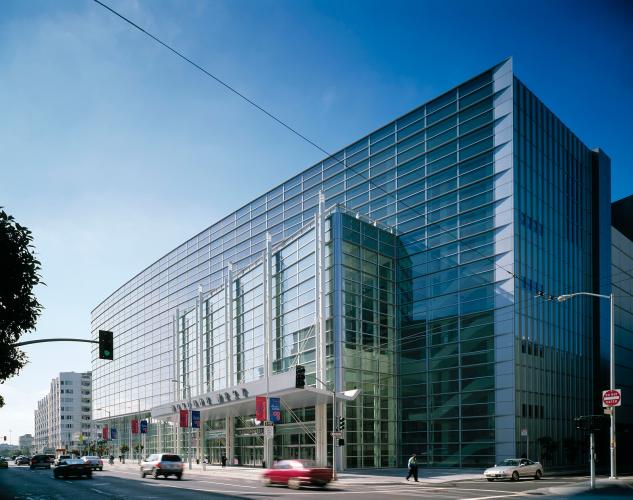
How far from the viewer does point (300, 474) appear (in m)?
29.6

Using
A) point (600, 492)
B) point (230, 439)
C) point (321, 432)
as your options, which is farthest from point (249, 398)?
point (600, 492)

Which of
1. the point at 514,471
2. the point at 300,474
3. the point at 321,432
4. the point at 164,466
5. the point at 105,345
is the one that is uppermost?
the point at 105,345

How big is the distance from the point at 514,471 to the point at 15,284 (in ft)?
96.5

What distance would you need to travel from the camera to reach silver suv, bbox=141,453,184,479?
132ft

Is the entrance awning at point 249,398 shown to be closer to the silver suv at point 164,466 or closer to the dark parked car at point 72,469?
the silver suv at point 164,466

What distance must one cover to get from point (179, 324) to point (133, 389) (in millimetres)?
26488

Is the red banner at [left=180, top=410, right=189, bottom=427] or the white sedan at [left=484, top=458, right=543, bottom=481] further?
the red banner at [left=180, top=410, right=189, bottom=427]

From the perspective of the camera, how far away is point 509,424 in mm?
45781

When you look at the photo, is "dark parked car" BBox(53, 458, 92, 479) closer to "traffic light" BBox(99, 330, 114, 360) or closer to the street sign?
"traffic light" BBox(99, 330, 114, 360)

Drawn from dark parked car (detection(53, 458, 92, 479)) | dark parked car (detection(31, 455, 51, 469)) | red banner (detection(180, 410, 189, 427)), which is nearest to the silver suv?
dark parked car (detection(53, 458, 92, 479))

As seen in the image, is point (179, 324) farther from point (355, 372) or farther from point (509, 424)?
point (509, 424)

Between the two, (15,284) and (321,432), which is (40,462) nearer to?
(321,432)

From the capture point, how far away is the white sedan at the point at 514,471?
→ 35625 mm

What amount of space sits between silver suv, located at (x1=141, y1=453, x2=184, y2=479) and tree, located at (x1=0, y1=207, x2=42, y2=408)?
21640mm
